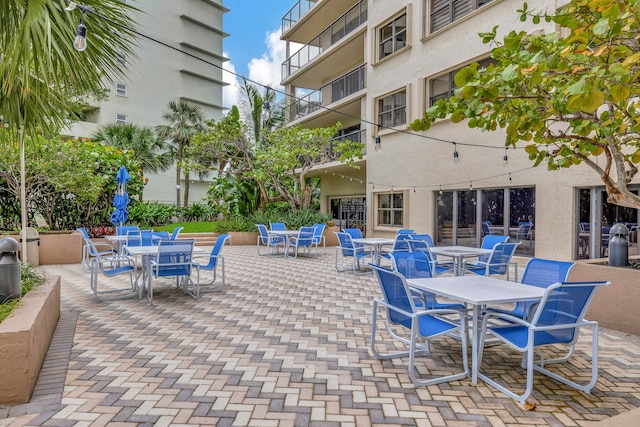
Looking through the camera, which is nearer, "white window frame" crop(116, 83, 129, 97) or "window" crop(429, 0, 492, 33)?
"window" crop(429, 0, 492, 33)

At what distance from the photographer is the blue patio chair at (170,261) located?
6.52 m

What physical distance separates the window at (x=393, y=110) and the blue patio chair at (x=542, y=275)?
11.3 meters

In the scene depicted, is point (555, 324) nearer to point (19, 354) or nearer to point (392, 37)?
point (19, 354)

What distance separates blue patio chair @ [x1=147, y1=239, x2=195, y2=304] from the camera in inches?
257

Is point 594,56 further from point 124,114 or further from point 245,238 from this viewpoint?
point 124,114

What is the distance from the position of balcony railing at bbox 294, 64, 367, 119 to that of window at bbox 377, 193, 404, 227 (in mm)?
4658

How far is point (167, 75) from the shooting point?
36844mm

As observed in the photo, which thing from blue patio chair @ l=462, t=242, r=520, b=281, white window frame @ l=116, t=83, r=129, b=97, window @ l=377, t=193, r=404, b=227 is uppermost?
white window frame @ l=116, t=83, r=129, b=97

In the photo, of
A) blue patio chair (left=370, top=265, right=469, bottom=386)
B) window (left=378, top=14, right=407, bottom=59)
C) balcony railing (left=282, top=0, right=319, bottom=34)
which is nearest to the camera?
blue patio chair (left=370, top=265, right=469, bottom=386)

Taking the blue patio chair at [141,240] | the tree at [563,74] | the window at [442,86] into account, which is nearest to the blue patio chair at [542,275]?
the tree at [563,74]

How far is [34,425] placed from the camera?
2863mm

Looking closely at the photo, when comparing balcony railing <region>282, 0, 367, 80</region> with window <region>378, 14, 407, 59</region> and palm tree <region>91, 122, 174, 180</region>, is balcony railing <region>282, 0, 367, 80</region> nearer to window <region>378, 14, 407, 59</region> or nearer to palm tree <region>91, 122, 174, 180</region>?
window <region>378, 14, 407, 59</region>

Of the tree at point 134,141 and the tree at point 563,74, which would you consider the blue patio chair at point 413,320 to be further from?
the tree at point 134,141

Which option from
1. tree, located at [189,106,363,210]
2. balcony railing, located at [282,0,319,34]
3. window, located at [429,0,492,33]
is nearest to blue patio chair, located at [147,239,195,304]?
tree, located at [189,106,363,210]
